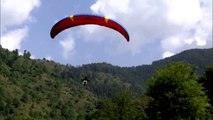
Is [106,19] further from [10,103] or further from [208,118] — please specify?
[10,103]

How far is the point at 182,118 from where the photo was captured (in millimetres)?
54188

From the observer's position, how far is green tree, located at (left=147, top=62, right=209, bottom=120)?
54.0m

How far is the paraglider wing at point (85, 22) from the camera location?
113 ft

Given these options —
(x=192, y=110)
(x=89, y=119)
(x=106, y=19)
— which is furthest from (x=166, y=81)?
(x=89, y=119)

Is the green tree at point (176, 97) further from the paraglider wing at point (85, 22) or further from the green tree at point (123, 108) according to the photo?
the paraglider wing at point (85, 22)

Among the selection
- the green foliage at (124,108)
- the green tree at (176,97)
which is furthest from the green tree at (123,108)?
the green tree at (176,97)

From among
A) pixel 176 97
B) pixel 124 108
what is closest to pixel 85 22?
pixel 176 97

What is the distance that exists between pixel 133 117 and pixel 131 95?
10.4ft

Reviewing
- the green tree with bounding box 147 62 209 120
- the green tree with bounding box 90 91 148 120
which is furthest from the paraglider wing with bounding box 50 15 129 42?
the green tree with bounding box 90 91 148 120

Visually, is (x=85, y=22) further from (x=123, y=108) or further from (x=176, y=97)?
(x=123, y=108)

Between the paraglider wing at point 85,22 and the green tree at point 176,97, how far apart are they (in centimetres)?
2081

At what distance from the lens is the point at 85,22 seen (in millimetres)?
34344

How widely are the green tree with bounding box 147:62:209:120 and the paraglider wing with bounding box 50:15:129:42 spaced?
20807 mm

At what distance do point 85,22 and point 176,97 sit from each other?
78.1 feet
